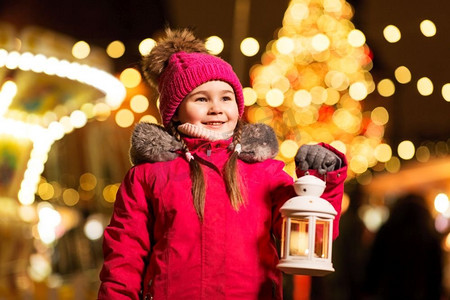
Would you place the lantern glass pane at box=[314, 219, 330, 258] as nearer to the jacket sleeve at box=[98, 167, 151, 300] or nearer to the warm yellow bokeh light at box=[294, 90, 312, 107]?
the jacket sleeve at box=[98, 167, 151, 300]

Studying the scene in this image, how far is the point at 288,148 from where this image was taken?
1544 centimetres

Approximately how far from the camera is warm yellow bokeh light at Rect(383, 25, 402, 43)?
15.1 meters

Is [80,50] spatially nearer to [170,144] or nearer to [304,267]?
[170,144]

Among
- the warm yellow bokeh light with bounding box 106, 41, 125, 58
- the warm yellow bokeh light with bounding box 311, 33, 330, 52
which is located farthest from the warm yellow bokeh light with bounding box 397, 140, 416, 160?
the warm yellow bokeh light with bounding box 311, 33, 330, 52

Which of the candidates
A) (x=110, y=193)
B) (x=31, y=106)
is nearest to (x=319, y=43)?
(x=31, y=106)

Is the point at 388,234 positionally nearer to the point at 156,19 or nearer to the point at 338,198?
the point at 338,198

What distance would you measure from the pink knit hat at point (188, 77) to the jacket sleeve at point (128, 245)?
434mm

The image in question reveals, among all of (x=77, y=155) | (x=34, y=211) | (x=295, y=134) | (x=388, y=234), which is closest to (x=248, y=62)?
(x=77, y=155)

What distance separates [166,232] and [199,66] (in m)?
0.90

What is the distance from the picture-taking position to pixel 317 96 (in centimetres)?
1588

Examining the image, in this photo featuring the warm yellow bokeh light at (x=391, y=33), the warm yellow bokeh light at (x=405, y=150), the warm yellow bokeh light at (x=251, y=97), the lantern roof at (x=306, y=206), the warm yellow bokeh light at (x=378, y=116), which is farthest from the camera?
the warm yellow bokeh light at (x=405, y=150)

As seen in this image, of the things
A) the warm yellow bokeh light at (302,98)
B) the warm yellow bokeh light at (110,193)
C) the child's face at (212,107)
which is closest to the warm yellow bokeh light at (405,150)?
the warm yellow bokeh light at (110,193)

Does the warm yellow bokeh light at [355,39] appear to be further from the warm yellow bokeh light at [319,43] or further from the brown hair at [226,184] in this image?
the brown hair at [226,184]

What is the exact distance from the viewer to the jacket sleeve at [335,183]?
584 centimetres
